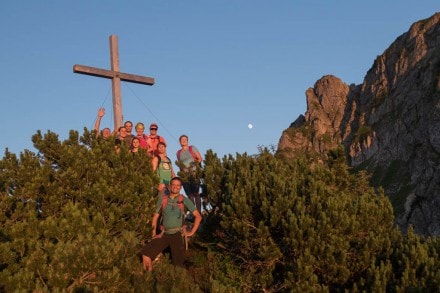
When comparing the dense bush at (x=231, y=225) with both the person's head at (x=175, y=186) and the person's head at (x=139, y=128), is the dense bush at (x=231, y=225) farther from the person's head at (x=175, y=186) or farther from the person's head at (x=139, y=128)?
the person's head at (x=139, y=128)

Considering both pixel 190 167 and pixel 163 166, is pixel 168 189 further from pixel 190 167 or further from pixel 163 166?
pixel 190 167

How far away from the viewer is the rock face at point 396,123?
49250 mm

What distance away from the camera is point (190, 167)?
1230 centimetres

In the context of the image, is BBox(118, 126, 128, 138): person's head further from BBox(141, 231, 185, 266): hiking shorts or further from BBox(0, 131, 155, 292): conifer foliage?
BBox(141, 231, 185, 266): hiking shorts

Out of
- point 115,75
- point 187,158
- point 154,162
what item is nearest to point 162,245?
point 154,162

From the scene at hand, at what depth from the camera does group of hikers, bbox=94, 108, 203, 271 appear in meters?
9.46

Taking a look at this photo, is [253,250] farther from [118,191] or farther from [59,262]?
[59,262]

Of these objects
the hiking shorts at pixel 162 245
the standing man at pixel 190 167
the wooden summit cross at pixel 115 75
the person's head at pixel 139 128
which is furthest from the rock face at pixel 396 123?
the hiking shorts at pixel 162 245

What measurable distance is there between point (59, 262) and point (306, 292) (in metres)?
4.48

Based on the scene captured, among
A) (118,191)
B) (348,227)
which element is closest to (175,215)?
(118,191)

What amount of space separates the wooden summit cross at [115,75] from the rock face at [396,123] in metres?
18.2

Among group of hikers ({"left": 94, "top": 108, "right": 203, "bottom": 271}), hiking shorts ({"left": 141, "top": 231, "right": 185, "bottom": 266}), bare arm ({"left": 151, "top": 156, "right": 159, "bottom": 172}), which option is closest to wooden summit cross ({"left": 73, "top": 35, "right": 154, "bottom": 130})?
group of hikers ({"left": 94, "top": 108, "right": 203, "bottom": 271})

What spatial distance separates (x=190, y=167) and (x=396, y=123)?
61.8 m

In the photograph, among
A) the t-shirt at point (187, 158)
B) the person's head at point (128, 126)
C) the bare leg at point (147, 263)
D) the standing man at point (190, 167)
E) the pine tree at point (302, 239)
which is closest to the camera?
the pine tree at point (302, 239)
